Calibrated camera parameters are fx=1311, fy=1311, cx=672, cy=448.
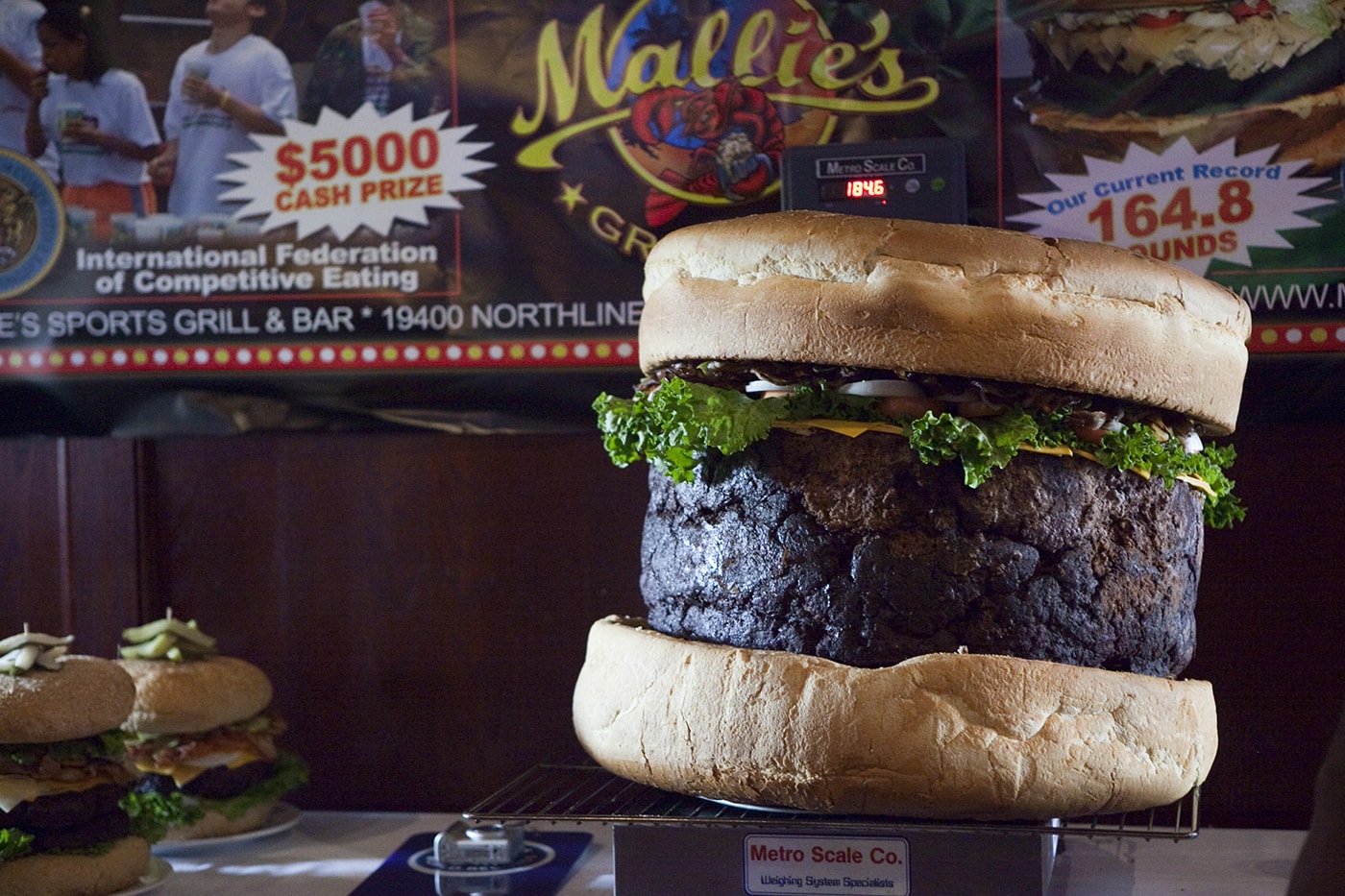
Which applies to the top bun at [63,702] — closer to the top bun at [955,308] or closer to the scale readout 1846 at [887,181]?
the top bun at [955,308]

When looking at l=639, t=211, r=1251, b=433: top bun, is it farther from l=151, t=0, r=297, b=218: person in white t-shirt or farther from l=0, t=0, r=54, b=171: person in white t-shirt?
l=0, t=0, r=54, b=171: person in white t-shirt

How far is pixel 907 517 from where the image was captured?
244 centimetres

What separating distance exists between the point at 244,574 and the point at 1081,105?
8.74 ft

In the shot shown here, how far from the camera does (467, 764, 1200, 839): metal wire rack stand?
234 cm

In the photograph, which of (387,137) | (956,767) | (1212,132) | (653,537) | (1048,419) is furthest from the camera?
(387,137)

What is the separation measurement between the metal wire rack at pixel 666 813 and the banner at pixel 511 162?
3.85 ft

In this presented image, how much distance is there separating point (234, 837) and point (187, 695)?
39 cm

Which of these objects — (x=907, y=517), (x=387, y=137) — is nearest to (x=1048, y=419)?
(x=907, y=517)

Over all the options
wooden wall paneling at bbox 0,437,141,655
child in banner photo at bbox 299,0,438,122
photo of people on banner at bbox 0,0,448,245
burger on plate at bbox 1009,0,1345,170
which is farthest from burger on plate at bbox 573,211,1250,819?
wooden wall paneling at bbox 0,437,141,655

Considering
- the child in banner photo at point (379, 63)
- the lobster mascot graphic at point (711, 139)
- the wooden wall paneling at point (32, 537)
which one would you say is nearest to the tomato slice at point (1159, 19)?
the lobster mascot graphic at point (711, 139)

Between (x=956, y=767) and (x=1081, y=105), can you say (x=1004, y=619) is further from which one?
(x=1081, y=105)

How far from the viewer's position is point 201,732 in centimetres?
332

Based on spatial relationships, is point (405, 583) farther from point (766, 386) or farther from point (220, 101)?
point (766, 386)

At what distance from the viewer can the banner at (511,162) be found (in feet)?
11.0
